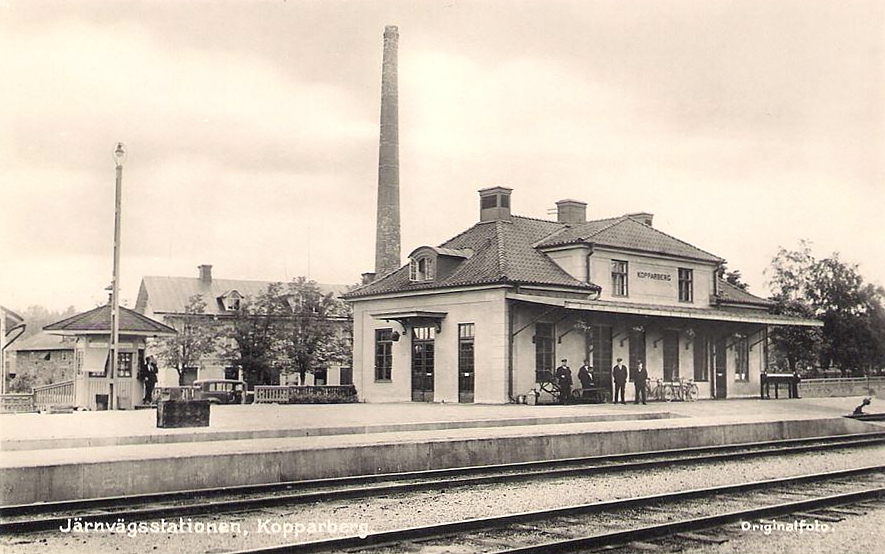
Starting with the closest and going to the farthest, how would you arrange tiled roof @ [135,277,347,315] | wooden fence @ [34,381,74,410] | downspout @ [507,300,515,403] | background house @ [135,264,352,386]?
wooden fence @ [34,381,74,410]
downspout @ [507,300,515,403]
background house @ [135,264,352,386]
tiled roof @ [135,277,347,315]

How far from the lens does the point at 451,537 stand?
8.58 meters

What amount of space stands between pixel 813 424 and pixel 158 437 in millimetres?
14167

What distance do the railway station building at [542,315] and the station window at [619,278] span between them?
0.05 m

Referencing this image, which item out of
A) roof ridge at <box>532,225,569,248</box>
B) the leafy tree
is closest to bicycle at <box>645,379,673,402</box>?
roof ridge at <box>532,225,569,248</box>

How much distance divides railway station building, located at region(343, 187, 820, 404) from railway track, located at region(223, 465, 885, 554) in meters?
14.9

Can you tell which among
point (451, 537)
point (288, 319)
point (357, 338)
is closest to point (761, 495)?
point (451, 537)

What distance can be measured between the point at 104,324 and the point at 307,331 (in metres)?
21.8

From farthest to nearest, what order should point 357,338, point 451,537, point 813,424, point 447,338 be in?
point 357,338 → point 447,338 → point 813,424 → point 451,537

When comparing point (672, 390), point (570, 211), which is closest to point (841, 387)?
point (672, 390)

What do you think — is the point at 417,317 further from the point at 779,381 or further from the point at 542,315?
the point at 779,381

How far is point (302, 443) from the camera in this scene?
44.8 ft

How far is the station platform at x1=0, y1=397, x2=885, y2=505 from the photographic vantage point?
11.0 meters

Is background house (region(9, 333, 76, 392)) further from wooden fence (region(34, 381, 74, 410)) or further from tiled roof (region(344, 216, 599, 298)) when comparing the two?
wooden fence (region(34, 381, 74, 410))

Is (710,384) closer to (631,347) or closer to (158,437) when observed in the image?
(631,347)
